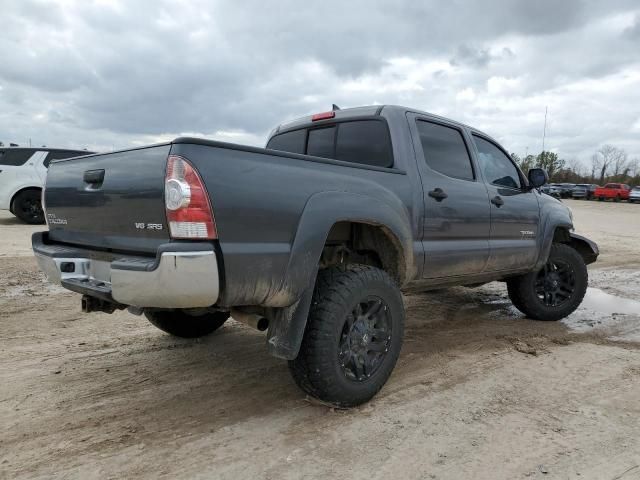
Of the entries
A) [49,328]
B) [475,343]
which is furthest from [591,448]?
[49,328]

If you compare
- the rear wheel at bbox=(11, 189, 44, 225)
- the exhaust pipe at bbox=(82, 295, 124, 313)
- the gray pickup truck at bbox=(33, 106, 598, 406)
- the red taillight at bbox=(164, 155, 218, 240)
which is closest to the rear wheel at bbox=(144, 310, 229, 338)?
the gray pickup truck at bbox=(33, 106, 598, 406)

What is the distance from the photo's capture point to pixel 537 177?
15.8 feet

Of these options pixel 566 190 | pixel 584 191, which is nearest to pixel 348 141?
pixel 584 191

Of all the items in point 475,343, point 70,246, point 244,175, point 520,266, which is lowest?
point 475,343

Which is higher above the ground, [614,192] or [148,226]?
[614,192]

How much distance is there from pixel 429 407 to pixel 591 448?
89 centimetres

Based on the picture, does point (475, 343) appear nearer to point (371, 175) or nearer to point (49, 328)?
point (371, 175)

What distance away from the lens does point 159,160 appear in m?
2.42

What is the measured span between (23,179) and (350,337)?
10347mm

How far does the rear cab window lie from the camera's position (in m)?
3.61

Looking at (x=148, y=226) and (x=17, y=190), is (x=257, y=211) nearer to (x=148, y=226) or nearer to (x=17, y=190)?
(x=148, y=226)

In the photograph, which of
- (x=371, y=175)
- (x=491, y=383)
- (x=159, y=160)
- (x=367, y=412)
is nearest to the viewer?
(x=159, y=160)

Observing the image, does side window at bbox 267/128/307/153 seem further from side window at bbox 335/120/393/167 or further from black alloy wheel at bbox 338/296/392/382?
black alloy wheel at bbox 338/296/392/382

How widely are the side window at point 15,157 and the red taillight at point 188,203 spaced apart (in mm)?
10343
